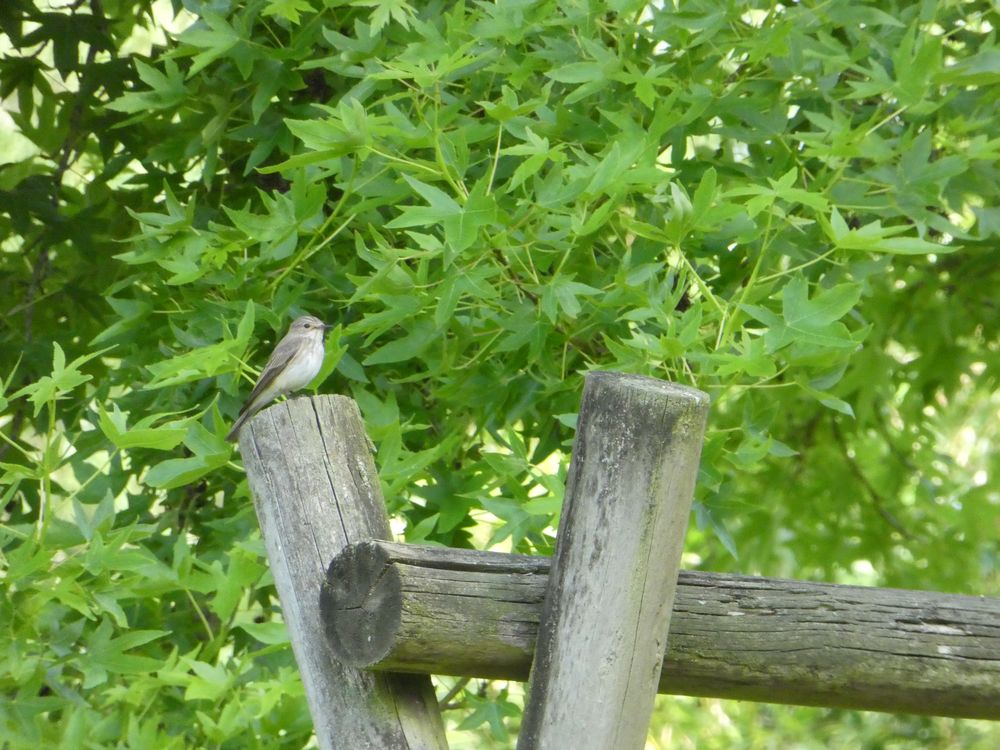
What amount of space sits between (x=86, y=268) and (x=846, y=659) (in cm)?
339

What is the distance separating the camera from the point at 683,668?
2.12 meters

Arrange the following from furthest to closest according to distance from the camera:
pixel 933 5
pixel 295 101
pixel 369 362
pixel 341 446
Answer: pixel 295 101
pixel 933 5
pixel 369 362
pixel 341 446

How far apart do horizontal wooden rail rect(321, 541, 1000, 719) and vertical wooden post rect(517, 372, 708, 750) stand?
0.31ft

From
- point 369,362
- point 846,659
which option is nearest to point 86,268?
point 369,362

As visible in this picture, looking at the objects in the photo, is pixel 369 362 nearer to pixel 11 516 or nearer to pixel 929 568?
pixel 11 516

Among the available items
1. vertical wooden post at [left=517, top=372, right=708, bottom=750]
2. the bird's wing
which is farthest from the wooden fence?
the bird's wing

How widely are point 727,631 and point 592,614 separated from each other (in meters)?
0.30

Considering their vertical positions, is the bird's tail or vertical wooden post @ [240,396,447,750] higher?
vertical wooden post @ [240,396,447,750]

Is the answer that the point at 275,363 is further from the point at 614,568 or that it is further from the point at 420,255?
the point at 614,568

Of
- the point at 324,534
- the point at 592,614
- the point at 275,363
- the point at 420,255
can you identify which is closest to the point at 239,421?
the point at 275,363

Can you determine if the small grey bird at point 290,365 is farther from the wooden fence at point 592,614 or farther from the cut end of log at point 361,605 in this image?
the cut end of log at point 361,605

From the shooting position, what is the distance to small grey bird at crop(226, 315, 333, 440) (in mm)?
3635

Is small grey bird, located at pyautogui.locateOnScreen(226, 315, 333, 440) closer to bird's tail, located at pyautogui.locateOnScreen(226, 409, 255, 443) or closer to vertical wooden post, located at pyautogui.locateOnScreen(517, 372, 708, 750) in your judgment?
bird's tail, located at pyautogui.locateOnScreen(226, 409, 255, 443)

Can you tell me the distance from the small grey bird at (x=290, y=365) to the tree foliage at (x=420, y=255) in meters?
0.07
